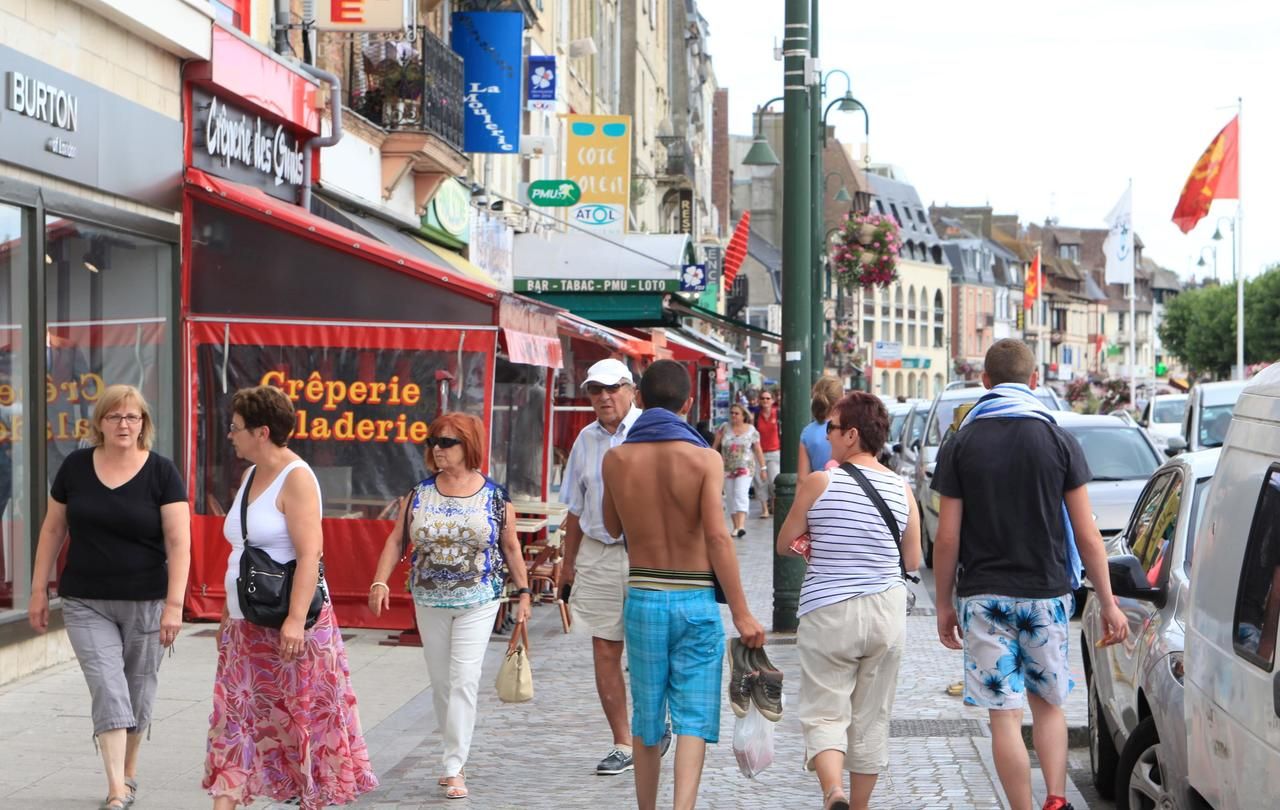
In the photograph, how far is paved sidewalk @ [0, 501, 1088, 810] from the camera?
7344mm

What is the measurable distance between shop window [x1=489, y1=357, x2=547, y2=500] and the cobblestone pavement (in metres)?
3.91

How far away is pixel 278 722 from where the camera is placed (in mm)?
6207

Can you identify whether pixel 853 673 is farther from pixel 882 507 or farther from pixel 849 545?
pixel 882 507

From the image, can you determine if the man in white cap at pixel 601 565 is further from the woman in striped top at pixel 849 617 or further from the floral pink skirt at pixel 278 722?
the floral pink skirt at pixel 278 722

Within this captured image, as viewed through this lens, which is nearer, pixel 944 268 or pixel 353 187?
pixel 353 187

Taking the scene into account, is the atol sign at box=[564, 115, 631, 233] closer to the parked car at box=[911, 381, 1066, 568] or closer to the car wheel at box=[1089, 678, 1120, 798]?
the parked car at box=[911, 381, 1066, 568]

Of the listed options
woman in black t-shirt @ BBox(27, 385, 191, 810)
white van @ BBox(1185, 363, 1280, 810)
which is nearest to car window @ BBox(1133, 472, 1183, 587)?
white van @ BBox(1185, 363, 1280, 810)

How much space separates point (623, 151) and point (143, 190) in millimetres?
15425

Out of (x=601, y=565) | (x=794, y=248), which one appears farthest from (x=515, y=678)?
(x=794, y=248)

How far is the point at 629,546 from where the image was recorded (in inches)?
255

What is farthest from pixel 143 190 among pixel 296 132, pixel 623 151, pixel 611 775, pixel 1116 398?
pixel 1116 398

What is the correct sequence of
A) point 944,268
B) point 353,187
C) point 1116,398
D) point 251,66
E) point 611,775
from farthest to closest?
1. point 944,268
2. point 1116,398
3. point 353,187
4. point 251,66
5. point 611,775

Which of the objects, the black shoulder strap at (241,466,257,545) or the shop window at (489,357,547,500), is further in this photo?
the shop window at (489,357,547,500)

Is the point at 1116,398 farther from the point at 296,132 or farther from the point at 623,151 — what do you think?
the point at 296,132
